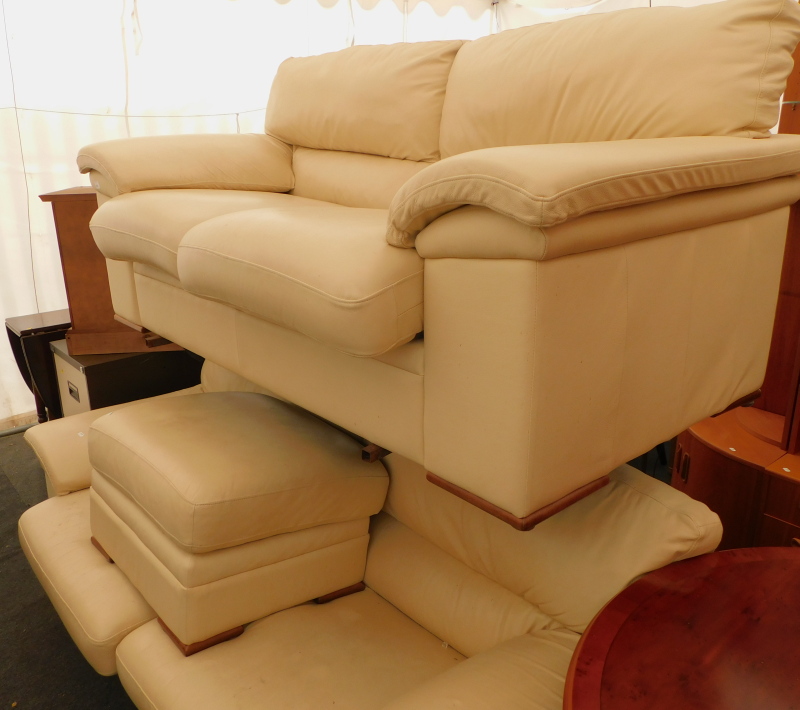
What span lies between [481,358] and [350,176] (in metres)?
1.17

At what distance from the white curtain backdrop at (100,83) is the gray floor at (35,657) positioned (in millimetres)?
1105

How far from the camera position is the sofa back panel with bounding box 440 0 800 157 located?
45.4 inches

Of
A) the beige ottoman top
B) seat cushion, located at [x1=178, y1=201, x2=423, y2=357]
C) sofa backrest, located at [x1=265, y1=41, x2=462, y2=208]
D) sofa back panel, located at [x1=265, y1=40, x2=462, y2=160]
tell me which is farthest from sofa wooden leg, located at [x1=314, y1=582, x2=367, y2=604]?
sofa back panel, located at [x1=265, y1=40, x2=462, y2=160]

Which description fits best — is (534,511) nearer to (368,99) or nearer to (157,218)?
(157,218)

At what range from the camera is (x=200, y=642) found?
122 centimetres

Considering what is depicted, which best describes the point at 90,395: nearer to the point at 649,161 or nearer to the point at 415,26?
the point at 649,161

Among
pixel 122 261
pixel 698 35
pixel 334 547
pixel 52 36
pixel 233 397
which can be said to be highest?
pixel 52 36

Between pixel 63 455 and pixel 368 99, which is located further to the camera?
pixel 368 99

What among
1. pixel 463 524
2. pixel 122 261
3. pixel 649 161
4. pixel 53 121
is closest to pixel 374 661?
pixel 463 524

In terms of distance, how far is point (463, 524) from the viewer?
50.8 inches

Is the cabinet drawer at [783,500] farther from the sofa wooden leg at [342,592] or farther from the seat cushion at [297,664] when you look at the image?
the sofa wooden leg at [342,592]

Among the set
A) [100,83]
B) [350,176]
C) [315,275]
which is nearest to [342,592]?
[315,275]

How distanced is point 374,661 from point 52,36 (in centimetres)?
248

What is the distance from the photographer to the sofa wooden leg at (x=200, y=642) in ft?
3.98
